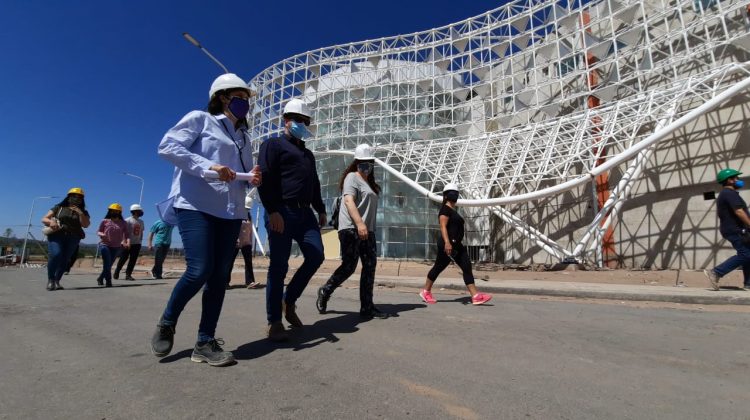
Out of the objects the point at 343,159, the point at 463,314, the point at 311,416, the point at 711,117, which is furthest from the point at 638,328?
the point at 343,159

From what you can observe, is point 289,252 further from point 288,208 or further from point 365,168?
point 365,168

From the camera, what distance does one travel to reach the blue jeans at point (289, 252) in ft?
9.71

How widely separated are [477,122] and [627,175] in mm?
10701

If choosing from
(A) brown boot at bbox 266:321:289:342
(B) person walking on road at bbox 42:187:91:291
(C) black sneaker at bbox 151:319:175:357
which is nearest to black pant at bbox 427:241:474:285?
(A) brown boot at bbox 266:321:289:342

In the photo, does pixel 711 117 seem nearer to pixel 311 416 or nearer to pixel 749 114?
pixel 749 114

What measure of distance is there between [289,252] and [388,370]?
136 centimetres

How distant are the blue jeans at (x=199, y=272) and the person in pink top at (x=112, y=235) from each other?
618 centimetres

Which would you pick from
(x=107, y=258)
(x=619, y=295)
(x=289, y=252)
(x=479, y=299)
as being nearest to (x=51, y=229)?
(x=107, y=258)

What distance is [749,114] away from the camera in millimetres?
13758

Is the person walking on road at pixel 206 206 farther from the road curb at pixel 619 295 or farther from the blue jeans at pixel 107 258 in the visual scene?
the blue jeans at pixel 107 258

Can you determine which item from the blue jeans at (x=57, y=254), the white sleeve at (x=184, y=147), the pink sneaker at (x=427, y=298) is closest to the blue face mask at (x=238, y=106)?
the white sleeve at (x=184, y=147)

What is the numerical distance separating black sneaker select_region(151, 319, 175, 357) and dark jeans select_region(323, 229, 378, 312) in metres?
1.84

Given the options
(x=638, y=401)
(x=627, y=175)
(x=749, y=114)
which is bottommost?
(x=638, y=401)

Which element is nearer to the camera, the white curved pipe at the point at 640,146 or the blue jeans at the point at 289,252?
the blue jeans at the point at 289,252
